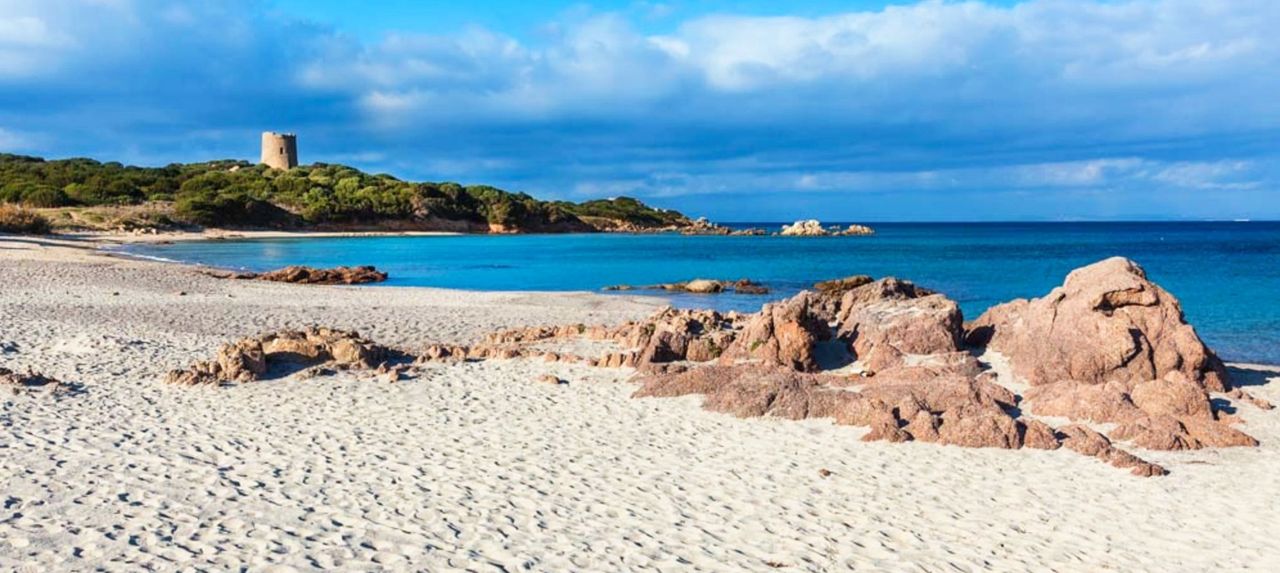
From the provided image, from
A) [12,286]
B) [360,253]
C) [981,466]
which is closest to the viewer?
[981,466]

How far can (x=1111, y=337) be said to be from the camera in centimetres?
1287

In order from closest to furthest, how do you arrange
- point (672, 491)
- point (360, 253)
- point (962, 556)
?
point (962, 556) < point (672, 491) < point (360, 253)

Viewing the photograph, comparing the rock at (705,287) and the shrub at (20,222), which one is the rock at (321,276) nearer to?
the rock at (705,287)

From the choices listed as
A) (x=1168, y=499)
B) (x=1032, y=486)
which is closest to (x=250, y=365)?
(x=1032, y=486)

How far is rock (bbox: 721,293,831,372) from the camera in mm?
14094

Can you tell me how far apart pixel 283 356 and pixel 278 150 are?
364 feet

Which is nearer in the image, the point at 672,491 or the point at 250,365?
the point at 672,491

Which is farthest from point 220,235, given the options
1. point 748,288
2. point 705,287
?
point 748,288

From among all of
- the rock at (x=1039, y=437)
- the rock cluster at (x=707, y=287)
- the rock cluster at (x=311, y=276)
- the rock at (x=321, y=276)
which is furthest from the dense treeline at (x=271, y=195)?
the rock at (x=1039, y=437)

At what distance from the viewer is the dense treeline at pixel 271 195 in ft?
247

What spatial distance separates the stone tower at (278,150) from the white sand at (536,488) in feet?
360

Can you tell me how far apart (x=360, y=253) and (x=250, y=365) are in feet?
143

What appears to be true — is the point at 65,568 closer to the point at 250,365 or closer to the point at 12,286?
the point at 250,365

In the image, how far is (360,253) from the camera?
55.4 metres
